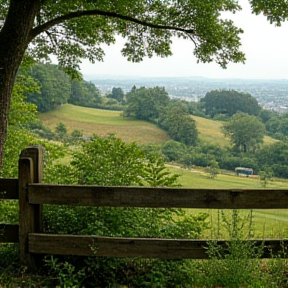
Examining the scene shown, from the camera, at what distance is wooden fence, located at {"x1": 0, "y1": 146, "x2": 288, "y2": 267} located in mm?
4438

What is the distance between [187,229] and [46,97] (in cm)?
3548

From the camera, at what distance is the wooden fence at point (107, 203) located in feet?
14.6

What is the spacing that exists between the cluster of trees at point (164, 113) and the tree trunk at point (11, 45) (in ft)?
120

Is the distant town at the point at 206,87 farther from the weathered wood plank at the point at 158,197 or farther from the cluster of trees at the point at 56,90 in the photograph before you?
the weathered wood plank at the point at 158,197

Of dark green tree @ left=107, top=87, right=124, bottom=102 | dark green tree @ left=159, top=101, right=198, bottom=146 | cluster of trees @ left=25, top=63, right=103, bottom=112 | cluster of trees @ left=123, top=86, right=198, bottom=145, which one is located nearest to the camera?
cluster of trees @ left=25, top=63, right=103, bottom=112

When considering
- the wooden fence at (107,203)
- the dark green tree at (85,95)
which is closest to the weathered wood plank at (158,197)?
the wooden fence at (107,203)

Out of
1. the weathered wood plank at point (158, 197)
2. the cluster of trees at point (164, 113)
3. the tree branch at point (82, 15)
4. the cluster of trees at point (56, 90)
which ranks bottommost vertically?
the cluster of trees at point (164, 113)

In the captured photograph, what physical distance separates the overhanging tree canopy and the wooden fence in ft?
4.97

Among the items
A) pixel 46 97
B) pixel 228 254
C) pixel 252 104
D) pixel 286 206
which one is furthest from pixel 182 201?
pixel 252 104

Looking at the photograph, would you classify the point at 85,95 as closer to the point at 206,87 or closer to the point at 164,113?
the point at 164,113

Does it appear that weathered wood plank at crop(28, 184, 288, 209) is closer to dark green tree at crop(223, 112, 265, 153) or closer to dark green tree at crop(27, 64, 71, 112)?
dark green tree at crop(27, 64, 71, 112)

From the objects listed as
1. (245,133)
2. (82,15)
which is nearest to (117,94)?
(245,133)

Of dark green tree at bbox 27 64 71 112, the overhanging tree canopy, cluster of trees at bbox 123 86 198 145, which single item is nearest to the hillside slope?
cluster of trees at bbox 123 86 198 145

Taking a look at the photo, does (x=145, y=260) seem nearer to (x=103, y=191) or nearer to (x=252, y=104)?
(x=103, y=191)
